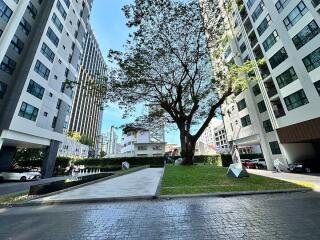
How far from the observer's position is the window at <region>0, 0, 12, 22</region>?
20.4 m

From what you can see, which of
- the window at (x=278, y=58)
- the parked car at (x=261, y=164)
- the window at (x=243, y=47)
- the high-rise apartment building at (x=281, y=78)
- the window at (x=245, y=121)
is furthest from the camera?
the window at (x=243, y=47)

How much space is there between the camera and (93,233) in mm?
4891

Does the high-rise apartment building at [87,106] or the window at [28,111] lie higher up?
the high-rise apartment building at [87,106]

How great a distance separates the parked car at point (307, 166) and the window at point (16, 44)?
36793 millimetres

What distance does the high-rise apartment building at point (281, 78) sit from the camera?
2169cm

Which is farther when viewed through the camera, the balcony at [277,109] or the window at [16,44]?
the balcony at [277,109]

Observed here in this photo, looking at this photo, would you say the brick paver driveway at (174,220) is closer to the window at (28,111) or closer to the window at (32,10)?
the window at (28,111)

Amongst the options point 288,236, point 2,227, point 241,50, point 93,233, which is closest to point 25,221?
point 2,227

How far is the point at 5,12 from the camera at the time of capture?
68.9 ft

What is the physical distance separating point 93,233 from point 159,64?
55.8ft

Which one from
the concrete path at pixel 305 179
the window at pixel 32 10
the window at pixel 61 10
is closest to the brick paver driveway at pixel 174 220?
the concrete path at pixel 305 179

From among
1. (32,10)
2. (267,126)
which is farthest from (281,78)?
(32,10)

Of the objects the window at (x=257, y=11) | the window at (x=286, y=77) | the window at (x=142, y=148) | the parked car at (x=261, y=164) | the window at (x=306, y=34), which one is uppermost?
the window at (x=257, y=11)

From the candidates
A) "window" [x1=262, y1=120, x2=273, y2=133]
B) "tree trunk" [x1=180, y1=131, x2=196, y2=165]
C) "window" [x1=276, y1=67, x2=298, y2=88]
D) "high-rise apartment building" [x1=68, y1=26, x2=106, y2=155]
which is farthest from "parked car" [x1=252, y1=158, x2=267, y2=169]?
"high-rise apartment building" [x1=68, y1=26, x2=106, y2=155]
